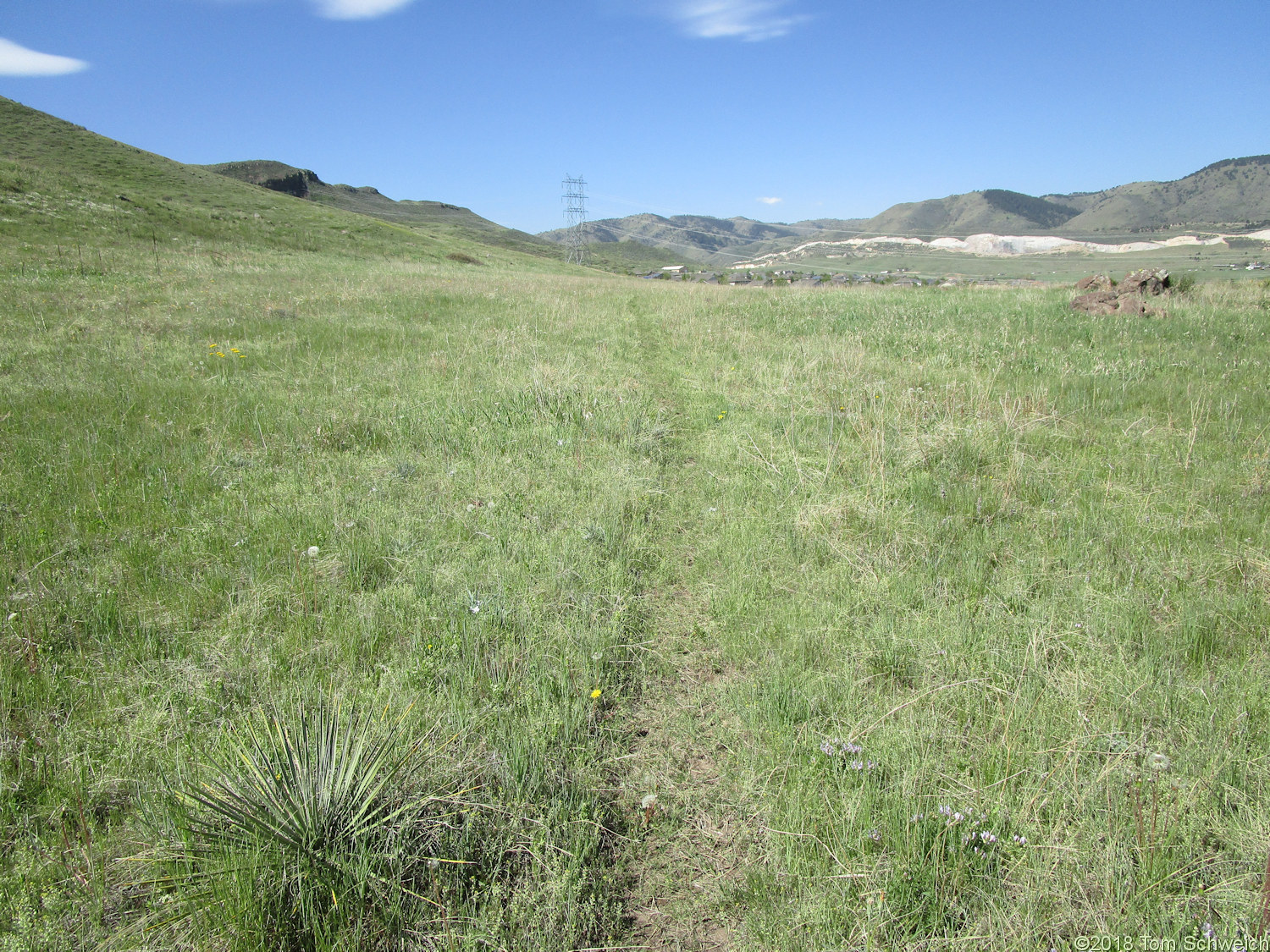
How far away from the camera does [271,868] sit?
2.06m

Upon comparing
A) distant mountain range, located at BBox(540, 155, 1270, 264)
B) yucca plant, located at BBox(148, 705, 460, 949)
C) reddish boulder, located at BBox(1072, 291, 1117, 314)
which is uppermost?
distant mountain range, located at BBox(540, 155, 1270, 264)

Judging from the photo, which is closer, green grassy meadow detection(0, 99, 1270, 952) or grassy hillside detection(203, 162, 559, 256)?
green grassy meadow detection(0, 99, 1270, 952)

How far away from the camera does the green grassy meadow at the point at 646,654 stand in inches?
83.8

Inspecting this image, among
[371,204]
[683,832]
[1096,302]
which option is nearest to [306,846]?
[683,832]

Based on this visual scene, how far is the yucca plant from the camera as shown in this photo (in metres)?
1.97

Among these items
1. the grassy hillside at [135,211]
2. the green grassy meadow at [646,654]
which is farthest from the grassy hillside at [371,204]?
the green grassy meadow at [646,654]

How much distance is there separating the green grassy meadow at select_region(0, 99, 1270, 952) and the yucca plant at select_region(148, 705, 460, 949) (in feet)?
0.08

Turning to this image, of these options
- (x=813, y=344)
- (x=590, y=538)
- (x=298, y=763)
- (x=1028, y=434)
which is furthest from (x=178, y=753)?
(x=813, y=344)

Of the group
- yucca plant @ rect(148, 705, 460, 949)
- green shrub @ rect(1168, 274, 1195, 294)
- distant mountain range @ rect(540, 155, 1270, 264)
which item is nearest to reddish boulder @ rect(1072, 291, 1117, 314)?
green shrub @ rect(1168, 274, 1195, 294)

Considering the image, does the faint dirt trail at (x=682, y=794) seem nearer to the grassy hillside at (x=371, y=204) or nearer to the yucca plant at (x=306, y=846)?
the yucca plant at (x=306, y=846)

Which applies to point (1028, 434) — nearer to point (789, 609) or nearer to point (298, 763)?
point (789, 609)

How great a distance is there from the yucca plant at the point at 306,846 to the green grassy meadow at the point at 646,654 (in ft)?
0.08

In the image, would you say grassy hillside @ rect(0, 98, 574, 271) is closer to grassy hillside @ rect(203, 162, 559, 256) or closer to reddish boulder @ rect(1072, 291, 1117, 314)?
reddish boulder @ rect(1072, 291, 1117, 314)

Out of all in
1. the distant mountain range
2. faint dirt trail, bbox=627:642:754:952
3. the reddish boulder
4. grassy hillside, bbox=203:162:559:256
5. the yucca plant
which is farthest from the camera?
grassy hillside, bbox=203:162:559:256
